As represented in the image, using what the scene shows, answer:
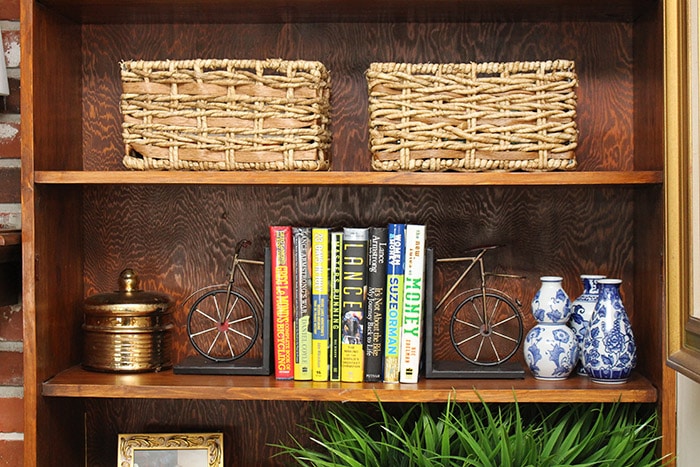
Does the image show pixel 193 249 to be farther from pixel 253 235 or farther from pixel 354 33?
pixel 354 33

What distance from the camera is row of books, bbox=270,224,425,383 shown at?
5.09ft

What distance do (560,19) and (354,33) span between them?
1.42 feet

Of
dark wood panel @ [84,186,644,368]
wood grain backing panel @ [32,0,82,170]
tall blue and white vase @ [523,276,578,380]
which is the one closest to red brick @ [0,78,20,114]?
wood grain backing panel @ [32,0,82,170]

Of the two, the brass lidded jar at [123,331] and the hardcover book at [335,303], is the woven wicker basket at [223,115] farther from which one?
the brass lidded jar at [123,331]

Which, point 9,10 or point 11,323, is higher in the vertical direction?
point 9,10

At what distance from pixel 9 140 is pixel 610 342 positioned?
4.21 feet

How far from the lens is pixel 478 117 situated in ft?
4.95

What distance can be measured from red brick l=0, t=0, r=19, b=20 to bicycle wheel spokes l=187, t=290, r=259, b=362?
2.36 ft

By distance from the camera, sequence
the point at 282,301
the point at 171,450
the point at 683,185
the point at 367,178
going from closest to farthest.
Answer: the point at 683,185 < the point at 367,178 < the point at 282,301 < the point at 171,450

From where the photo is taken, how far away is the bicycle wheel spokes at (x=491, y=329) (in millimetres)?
1729

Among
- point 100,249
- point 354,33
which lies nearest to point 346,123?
point 354,33

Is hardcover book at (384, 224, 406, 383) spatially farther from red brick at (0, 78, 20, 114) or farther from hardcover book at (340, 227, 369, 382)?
red brick at (0, 78, 20, 114)

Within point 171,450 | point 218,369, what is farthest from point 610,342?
point 171,450

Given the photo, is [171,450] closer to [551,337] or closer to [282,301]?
[282,301]
